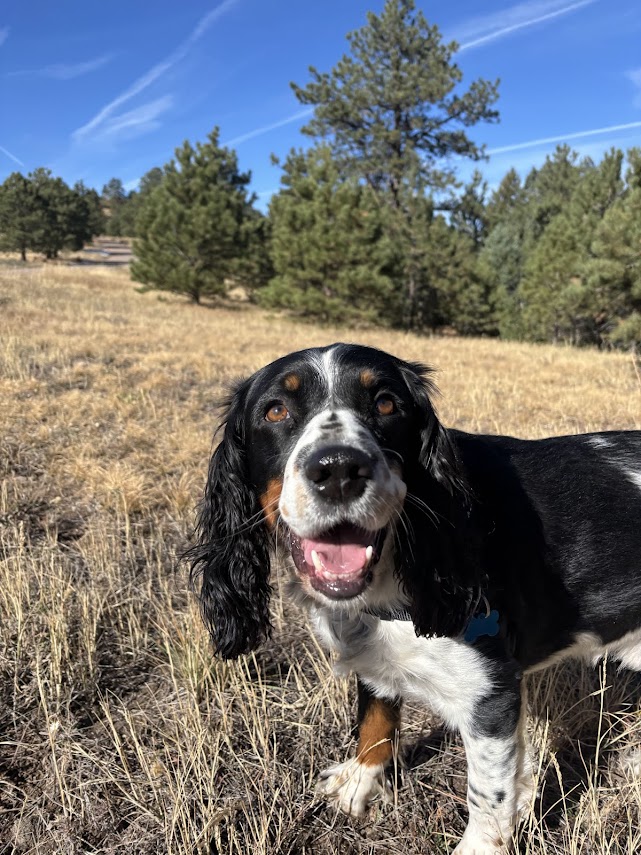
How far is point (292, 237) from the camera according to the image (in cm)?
2062

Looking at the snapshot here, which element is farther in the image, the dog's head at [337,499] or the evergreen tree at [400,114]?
the evergreen tree at [400,114]

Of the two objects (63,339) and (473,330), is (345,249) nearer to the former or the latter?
(473,330)

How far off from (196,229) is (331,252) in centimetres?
791

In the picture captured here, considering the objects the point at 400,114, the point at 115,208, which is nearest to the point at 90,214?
the point at 115,208

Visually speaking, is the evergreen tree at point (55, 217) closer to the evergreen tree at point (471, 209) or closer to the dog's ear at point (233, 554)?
the evergreen tree at point (471, 209)

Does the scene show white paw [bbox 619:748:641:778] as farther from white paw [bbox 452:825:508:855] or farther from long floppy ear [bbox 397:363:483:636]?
long floppy ear [bbox 397:363:483:636]

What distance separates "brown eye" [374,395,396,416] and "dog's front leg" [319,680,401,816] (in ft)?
3.78

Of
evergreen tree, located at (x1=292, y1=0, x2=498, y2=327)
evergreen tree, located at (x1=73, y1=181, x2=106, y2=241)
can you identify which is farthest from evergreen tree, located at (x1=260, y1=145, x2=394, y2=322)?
evergreen tree, located at (x1=73, y1=181, x2=106, y2=241)

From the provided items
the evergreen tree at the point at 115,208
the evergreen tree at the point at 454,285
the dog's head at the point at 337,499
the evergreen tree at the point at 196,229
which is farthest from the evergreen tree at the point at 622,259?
the evergreen tree at the point at 115,208

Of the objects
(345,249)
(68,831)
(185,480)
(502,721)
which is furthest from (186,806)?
(345,249)

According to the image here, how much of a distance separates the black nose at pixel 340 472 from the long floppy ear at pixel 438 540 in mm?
360

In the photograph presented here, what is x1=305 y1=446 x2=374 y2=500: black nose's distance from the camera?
69.1 inches

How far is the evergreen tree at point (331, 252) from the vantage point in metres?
19.7

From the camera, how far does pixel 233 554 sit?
239 centimetres
